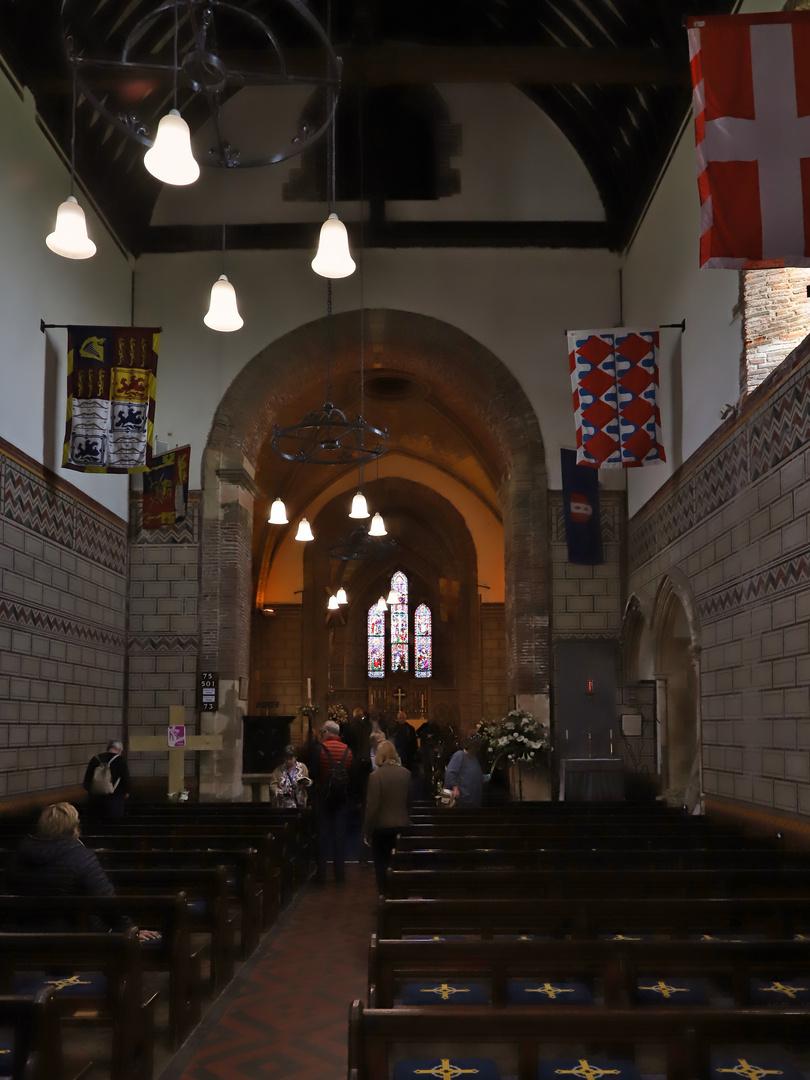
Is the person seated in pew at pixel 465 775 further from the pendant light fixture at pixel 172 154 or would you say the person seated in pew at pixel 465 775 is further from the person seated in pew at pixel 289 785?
the pendant light fixture at pixel 172 154

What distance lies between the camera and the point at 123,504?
15.9 metres

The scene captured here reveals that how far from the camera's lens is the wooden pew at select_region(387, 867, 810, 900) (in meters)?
6.02

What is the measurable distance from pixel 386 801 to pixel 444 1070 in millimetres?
5688

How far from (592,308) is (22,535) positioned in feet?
32.0

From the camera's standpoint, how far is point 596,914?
485 centimetres

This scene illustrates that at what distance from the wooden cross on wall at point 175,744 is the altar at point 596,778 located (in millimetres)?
4975

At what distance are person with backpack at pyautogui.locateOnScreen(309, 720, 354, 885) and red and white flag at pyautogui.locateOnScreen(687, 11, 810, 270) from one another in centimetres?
662

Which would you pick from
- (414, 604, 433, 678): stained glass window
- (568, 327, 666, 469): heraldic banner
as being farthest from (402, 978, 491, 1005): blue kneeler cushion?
(414, 604, 433, 678): stained glass window

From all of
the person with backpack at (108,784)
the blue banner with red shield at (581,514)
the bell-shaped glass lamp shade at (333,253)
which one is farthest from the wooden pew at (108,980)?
the blue banner with red shield at (581,514)

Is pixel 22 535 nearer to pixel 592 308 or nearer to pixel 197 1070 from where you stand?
pixel 197 1070

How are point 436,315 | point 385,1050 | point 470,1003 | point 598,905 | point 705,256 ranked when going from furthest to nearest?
1. point 436,315
2. point 705,256
3. point 598,905
4. point 470,1003
5. point 385,1050

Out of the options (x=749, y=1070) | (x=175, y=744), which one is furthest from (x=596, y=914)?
(x=175, y=744)

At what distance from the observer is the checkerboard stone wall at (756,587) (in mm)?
8594

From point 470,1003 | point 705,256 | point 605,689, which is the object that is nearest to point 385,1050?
point 470,1003
